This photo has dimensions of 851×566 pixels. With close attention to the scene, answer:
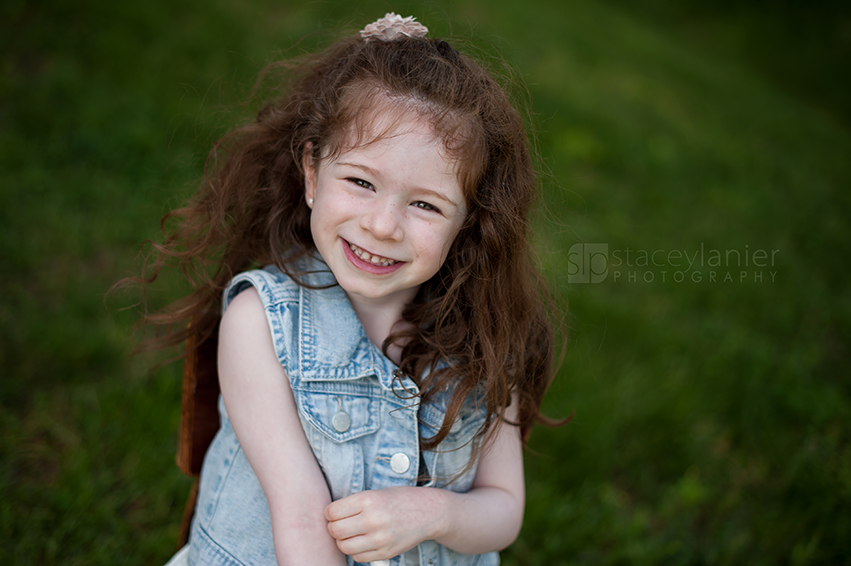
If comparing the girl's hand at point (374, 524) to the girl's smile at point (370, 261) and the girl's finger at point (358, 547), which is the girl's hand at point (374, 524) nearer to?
the girl's finger at point (358, 547)

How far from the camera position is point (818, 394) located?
3203 mm

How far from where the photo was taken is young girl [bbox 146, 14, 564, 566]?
3.98 ft

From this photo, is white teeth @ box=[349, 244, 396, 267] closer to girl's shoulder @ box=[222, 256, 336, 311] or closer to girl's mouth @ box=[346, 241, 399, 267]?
girl's mouth @ box=[346, 241, 399, 267]

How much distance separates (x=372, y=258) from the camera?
1.26 m

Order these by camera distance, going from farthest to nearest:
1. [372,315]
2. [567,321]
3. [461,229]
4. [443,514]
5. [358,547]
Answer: [567,321], [372,315], [461,229], [443,514], [358,547]

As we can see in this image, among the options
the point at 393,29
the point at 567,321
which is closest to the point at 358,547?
the point at 393,29

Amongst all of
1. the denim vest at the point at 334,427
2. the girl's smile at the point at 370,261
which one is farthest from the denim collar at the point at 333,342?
the girl's smile at the point at 370,261

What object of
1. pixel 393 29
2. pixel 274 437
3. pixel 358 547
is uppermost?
pixel 393 29

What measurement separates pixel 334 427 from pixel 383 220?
460 mm

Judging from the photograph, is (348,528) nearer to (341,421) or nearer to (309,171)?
(341,421)

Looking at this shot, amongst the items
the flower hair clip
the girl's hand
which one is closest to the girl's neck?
the girl's hand

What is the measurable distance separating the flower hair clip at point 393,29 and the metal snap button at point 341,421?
87 cm

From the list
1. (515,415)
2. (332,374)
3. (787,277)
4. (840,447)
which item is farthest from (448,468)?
(787,277)

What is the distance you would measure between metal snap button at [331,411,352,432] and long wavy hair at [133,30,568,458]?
179mm
